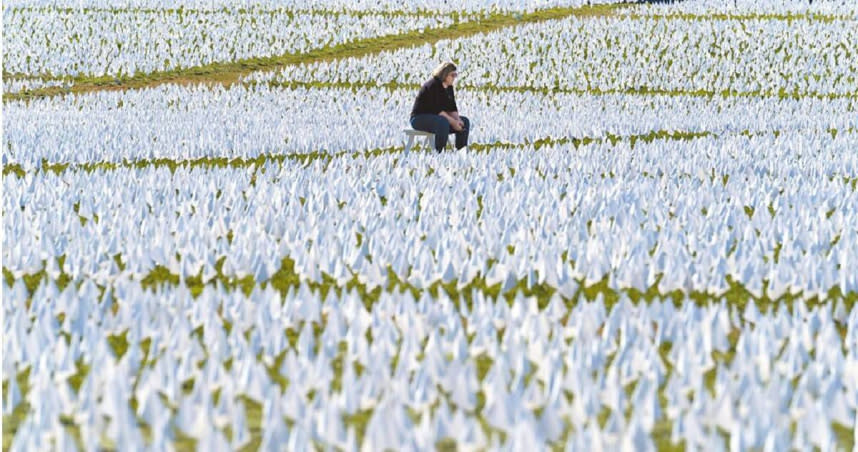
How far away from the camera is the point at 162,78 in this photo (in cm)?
2377

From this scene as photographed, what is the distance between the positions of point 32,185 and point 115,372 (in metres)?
5.60

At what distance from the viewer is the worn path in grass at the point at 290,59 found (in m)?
22.7

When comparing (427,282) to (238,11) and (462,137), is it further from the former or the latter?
(238,11)

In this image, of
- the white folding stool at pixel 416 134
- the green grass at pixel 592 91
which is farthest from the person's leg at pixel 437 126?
the green grass at pixel 592 91

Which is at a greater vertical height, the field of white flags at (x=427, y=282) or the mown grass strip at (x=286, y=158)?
the field of white flags at (x=427, y=282)

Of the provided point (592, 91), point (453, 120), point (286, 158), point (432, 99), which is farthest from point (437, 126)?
point (592, 91)

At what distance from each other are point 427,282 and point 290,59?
20.6 metres

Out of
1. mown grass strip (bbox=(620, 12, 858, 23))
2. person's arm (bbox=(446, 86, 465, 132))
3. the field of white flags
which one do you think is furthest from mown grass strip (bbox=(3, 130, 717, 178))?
mown grass strip (bbox=(620, 12, 858, 23))

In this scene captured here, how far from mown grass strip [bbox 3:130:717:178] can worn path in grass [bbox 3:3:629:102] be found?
9441 mm

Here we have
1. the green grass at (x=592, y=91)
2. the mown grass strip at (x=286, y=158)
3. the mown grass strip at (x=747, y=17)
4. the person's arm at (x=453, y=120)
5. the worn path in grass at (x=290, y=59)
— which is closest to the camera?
the mown grass strip at (x=286, y=158)

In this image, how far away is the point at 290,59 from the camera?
1032 inches

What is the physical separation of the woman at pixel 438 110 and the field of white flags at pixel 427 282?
741 mm

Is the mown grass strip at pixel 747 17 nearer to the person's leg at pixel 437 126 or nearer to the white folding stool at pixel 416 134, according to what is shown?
the white folding stool at pixel 416 134

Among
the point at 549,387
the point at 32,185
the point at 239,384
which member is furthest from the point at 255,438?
the point at 32,185
